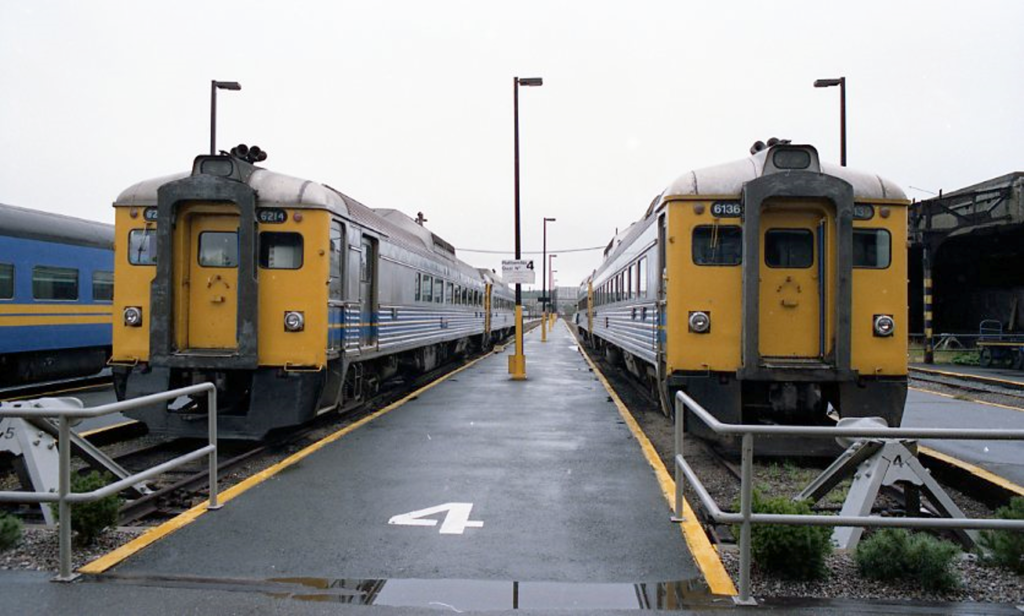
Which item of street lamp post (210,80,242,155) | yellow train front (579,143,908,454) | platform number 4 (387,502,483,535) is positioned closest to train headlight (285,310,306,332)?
platform number 4 (387,502,483,535)

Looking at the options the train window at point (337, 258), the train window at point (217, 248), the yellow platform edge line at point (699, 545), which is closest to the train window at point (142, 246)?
the train window at point (217, 248)

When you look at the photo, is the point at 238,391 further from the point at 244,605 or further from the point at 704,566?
the point at 704,566

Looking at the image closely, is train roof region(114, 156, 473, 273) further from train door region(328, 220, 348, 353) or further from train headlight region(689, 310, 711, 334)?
train headlight region(689, 310, 711, 334)

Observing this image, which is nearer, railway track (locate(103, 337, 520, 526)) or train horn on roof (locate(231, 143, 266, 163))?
railway track (locate(103, 337, 520, 526))

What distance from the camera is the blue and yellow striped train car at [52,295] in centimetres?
1274

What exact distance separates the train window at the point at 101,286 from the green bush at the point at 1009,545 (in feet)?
50.1

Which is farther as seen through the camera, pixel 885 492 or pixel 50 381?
pixel 50 381

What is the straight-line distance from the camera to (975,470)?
23.3ft

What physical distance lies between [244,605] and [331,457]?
3767 millimetres

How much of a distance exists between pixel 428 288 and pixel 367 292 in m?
4.84

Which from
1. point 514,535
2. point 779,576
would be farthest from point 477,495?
point 779,576

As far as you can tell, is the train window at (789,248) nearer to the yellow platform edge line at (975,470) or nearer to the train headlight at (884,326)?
the train headlight at (884,326)

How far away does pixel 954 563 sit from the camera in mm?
4570

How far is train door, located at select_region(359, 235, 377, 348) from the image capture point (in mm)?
10469
